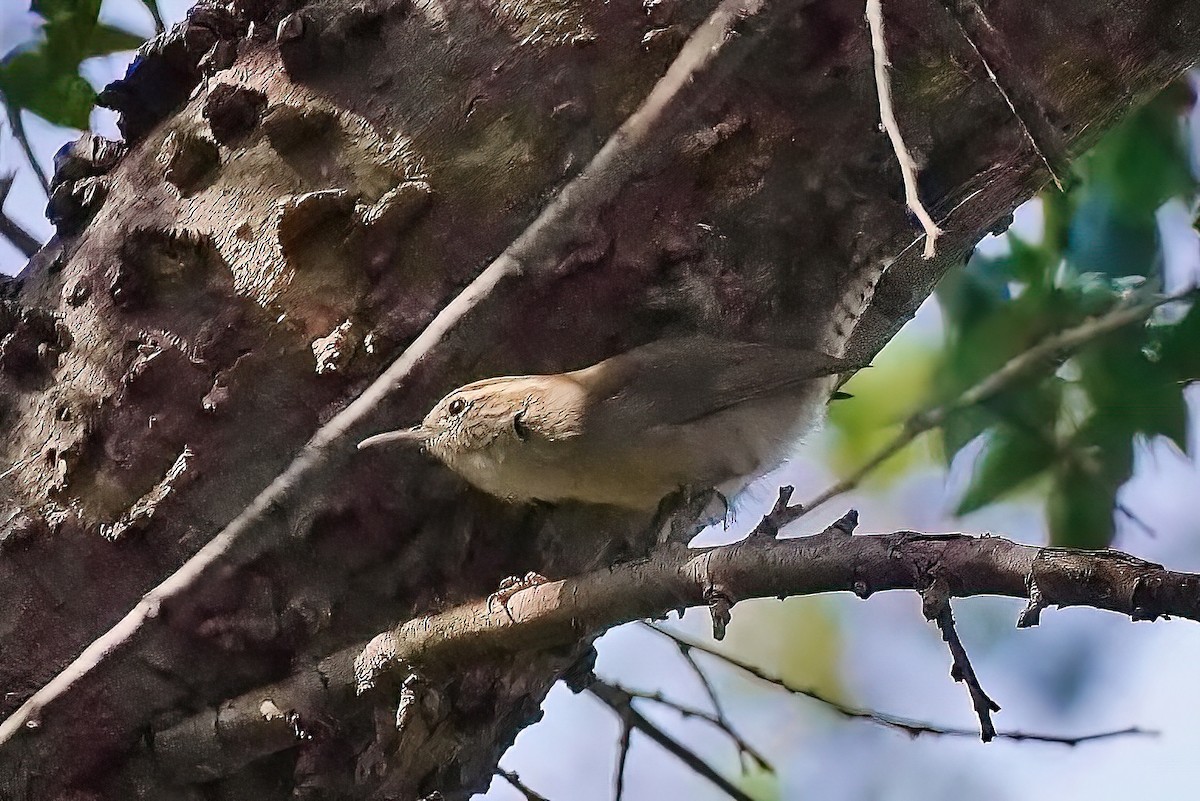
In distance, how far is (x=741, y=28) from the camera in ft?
5.55

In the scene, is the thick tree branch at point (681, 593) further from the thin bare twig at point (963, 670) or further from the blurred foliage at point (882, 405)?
the blurred foliage at point (882, 405)

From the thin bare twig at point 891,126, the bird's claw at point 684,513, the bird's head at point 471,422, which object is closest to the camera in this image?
the thin bare twig at point 891,126

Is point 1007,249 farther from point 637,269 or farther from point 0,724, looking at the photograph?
point 0,724

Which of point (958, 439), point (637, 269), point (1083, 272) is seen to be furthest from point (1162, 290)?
point (637, 269)

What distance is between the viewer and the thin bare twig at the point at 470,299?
1.71 meters

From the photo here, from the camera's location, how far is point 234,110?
1923mm

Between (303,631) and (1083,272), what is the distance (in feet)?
8.44

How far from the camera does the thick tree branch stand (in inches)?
41.1

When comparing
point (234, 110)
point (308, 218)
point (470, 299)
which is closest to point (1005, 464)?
point (470, 299)

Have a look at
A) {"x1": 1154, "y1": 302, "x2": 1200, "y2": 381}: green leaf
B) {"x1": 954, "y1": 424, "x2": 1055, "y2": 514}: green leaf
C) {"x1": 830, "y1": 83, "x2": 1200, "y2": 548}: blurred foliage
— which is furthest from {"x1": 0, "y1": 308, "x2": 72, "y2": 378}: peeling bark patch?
{"x1": 1154, "y1": 302, "x2": 1200, "y2": 381}: green leaf

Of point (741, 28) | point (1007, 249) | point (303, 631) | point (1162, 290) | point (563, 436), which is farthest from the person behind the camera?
point (1007, 249)

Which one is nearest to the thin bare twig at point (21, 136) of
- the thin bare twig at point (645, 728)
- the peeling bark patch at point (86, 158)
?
the peeling bark patch at point (86, 158)

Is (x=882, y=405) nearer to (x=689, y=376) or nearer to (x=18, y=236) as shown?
(x=689, y=376)

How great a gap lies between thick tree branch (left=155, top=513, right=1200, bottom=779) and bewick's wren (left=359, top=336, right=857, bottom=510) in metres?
0.46
